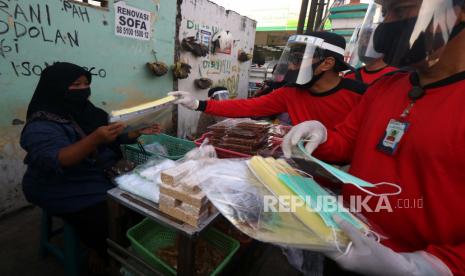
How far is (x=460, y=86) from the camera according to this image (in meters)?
0.91

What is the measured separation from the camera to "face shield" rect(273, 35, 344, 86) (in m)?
1.91

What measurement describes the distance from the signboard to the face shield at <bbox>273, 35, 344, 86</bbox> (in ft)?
7.40

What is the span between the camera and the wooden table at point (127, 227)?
102 centimetres

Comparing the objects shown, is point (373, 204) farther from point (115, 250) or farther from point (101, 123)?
point (101, 123)

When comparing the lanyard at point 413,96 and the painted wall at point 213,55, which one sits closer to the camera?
the lanyard at point 413,96

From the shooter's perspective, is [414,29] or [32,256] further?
[32,256]

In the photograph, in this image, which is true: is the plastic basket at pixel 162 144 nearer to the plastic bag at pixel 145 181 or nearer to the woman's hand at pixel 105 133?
the woman's hand at pixel 105 133

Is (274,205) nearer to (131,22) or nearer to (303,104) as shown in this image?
(303,104)

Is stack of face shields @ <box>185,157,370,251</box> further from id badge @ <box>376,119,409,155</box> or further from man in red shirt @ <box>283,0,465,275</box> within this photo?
id badge @ <box>376,119,409,155</box>

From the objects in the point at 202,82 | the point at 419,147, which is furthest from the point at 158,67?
the point at 419,147

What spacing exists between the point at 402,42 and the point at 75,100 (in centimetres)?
190

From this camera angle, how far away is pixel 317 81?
2.02 meters

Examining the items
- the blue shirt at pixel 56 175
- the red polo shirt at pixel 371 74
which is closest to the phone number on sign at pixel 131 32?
the blue shirt at pixel 56 175

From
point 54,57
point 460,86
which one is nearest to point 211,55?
point 54,57
